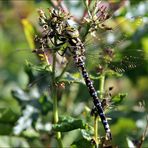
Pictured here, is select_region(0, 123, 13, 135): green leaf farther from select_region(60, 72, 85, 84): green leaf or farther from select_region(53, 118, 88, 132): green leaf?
select_region(53, 118, 88, 132): green leaf

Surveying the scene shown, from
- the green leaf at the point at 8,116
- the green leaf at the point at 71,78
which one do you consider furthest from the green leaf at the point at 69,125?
the green leaf at the point at 8,116

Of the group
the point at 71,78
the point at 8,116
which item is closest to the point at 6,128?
the point at 8,116

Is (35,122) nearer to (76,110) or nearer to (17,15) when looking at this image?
(76,110)

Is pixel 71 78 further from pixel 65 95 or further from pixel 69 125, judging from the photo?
pixel 65 95

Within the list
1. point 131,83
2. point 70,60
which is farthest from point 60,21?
point 131,83

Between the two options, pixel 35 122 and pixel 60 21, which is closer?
pixel 60 21

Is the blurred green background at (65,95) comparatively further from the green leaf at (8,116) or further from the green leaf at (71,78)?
the green leaf at (71,78)

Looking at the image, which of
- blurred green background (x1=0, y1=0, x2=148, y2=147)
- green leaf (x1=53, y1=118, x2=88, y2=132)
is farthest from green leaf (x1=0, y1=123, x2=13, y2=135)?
green leaf (x1=53, y1=118, x2=88, y2=132)
